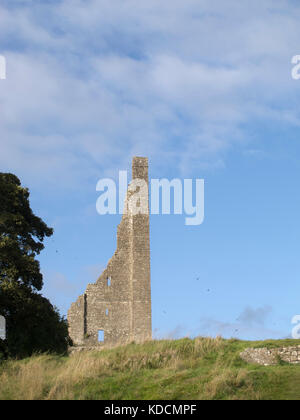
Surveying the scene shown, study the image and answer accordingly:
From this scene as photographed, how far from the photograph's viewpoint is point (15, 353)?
24.6m

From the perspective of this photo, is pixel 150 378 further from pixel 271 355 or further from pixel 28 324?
pixel 28 324

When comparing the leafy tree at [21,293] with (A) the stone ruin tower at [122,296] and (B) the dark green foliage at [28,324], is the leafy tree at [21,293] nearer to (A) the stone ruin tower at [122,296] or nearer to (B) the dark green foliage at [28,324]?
(B) the dark green foliage at [28,324]

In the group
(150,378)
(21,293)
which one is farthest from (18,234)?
(150,378)

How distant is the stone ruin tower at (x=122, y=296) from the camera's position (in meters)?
46.5

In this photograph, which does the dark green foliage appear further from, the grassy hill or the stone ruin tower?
the stone ruin tower

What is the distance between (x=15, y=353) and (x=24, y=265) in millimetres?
3864

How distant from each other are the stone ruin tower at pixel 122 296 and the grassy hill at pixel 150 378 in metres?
25.4

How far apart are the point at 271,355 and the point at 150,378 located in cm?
602

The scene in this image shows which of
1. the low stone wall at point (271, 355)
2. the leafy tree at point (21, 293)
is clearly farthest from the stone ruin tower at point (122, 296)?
the low stone wall at point (271, 355)

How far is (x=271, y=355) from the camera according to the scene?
21125 millimetres
